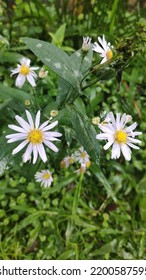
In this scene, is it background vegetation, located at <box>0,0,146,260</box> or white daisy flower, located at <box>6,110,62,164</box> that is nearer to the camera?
white daisy flower, located at <box>6,110,62,164</box>

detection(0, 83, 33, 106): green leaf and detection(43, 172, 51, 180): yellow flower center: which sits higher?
detection(0, 83, 33, 106): green leaf

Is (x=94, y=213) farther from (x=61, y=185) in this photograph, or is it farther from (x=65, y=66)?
(x=65, y=66)

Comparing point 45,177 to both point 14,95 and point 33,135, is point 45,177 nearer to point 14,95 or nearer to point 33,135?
point 14,95

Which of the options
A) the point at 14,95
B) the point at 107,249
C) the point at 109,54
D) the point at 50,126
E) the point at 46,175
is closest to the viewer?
the point at 50,126

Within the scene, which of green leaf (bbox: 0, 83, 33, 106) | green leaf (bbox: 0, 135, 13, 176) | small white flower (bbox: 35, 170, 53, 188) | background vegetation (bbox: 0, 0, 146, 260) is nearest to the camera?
green leaf (bbox: 0, 135, 13, 176)

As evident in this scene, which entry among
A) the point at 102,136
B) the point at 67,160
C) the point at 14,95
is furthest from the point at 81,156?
the point at 102,136

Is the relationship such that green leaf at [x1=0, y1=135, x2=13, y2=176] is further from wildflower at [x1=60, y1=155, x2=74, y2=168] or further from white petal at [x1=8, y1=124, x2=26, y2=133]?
wildflower at [x1=60, y1=155, x2=74, y2=168]

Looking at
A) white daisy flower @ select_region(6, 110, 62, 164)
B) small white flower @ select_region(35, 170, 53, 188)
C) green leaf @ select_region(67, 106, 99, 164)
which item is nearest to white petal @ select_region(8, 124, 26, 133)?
white daisy flower @ select_region(6, 110, 62, 164)
